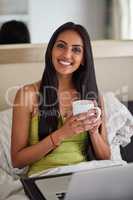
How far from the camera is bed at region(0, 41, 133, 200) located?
73.9 inches

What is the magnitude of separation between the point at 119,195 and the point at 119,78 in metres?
1.32

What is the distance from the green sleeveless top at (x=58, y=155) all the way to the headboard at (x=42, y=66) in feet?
1.67

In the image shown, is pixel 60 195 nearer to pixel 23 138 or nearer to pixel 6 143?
pixel 23 138

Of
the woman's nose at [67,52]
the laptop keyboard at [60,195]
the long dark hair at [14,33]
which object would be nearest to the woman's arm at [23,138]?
the woman's nose at [67,52]

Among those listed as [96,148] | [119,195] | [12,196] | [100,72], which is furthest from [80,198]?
[100,72]

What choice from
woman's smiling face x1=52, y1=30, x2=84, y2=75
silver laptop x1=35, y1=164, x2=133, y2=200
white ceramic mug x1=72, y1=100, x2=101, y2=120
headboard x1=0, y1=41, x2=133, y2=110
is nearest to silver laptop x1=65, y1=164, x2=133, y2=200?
silver laptop x1=35, y1=164, x2=133, y2=200

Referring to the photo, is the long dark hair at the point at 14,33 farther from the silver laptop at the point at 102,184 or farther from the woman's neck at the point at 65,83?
the silver laptop at the point at 102,184

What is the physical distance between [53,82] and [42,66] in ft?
1.66

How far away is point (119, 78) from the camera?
234cm

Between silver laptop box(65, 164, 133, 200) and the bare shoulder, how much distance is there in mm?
634

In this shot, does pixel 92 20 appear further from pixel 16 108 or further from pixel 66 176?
pixel 66 176

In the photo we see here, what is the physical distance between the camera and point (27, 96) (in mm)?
1627

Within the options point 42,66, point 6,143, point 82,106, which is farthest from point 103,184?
point 42,66

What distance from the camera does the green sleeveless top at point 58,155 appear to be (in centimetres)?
161
